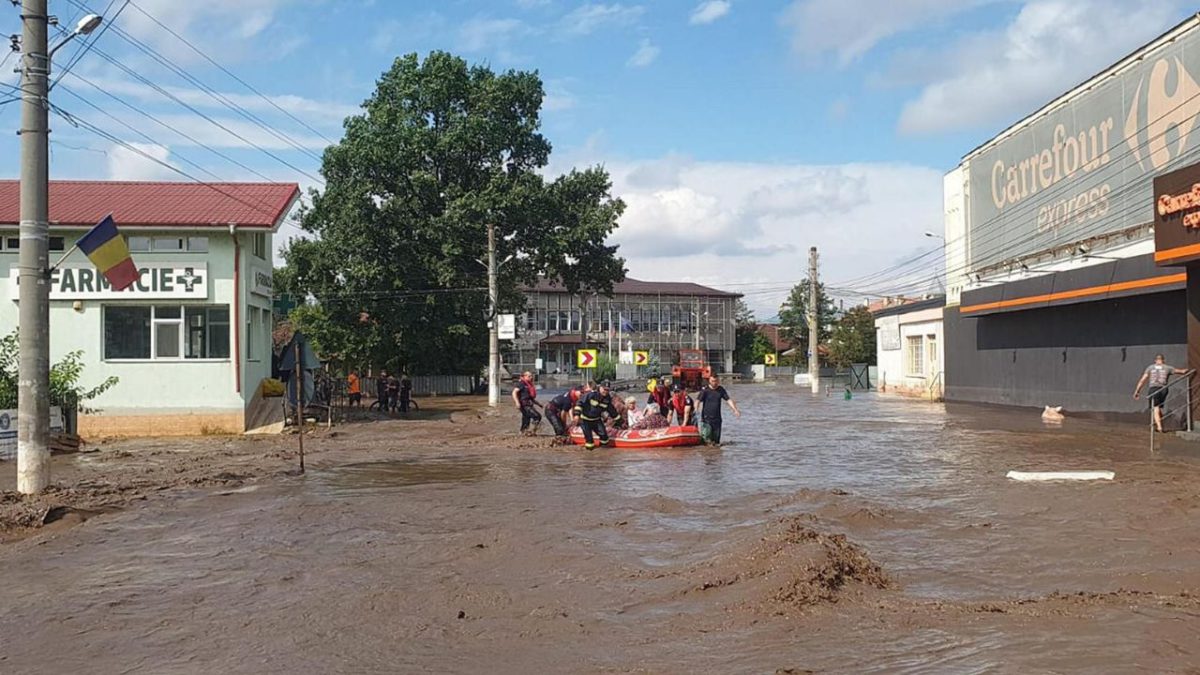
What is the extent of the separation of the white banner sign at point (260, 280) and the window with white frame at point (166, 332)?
3.88 ft

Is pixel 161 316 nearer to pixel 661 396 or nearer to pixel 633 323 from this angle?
pixel 661 396

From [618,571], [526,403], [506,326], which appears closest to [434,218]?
[506,326]

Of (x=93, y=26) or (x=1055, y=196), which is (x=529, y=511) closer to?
(x=93, y=26)

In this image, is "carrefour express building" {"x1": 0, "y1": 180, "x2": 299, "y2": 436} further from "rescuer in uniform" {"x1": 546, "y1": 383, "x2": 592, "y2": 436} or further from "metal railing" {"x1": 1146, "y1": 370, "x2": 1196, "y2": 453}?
"metal railing" {"x1": 1146, "y1": 370, "x2": 1196, "y2": 453}

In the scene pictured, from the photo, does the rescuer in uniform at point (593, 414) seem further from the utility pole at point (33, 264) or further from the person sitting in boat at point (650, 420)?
the utility pole at point (33, 264)

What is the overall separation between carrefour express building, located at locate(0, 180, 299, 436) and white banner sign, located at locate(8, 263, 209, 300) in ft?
0.08

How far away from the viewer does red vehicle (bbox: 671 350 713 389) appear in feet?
178

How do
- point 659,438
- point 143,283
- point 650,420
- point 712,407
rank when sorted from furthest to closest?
1. point 143,283
2. point 650,420
3. point 712,407
4. point 659,438

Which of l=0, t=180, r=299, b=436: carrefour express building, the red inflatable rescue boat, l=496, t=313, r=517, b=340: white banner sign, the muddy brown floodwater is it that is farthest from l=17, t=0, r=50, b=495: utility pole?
l=496, t=313, r=517, b=340: white banner sign

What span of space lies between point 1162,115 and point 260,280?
77.4 feet

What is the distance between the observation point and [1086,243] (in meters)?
27.7

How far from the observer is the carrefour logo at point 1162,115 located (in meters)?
23.2

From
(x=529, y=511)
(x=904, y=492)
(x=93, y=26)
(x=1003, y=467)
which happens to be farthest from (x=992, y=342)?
(x=93, y=26)

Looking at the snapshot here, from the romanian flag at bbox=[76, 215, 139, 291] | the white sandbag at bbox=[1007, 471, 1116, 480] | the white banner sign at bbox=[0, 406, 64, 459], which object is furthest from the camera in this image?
the white banner sign at bbox=[0, 406, 64, 459]
